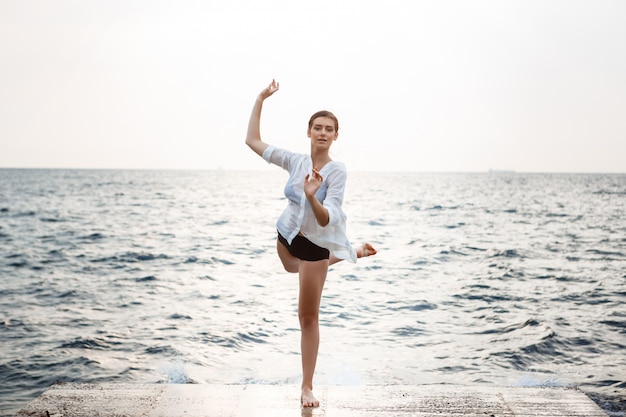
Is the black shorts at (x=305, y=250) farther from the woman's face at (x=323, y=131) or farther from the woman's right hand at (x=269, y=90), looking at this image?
the woman's right hand at (x=269, y=90)

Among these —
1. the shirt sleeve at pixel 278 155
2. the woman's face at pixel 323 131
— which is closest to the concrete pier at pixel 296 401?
the shirt sleeve at pixel 278 155

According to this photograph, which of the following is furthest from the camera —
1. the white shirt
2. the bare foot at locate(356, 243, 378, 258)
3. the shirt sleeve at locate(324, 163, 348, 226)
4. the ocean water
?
the ocean water

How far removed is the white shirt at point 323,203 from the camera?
4.32 meters

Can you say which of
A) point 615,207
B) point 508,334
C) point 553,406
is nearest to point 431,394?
point 553,406

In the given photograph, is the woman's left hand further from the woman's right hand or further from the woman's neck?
the woman's right hand

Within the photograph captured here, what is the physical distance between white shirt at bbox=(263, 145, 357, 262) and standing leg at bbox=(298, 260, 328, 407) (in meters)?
0.20

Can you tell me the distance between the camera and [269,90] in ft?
15.3

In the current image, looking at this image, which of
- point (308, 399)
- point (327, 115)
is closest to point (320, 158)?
point (327, 115)

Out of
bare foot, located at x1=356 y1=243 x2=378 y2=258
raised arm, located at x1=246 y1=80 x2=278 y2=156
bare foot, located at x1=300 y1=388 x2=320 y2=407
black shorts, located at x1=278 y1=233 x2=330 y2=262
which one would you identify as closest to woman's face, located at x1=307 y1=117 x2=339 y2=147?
raised arm, located at x1=246 y1=80 x2=278 y2=156

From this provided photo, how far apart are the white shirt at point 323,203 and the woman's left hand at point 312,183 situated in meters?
0.25

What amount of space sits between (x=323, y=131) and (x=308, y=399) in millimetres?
1967

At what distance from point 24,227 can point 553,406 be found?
3341 centimetres

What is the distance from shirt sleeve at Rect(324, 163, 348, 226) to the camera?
13.7 ft

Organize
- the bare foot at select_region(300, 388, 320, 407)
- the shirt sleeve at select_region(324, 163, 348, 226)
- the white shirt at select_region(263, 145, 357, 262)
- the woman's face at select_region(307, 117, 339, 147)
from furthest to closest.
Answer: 1. the bare foot at select_region(300, 388, 320, 407)
2. the woman's face at select_region(307, 117, 339, 147)
3. the white shirt at select_region(263, 145, 357, 262)
4. the shirt sleeve at select_region(324, 163, 348, 226)
